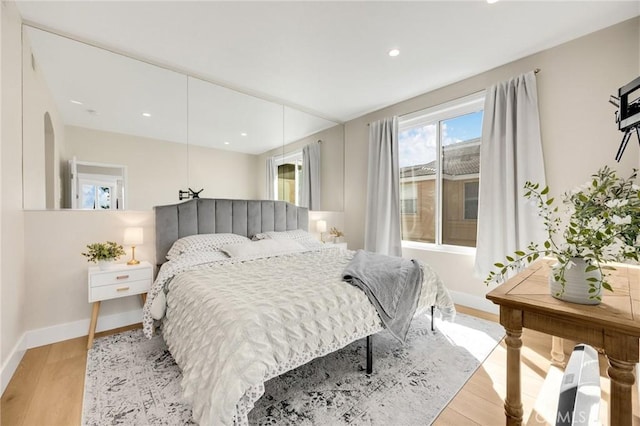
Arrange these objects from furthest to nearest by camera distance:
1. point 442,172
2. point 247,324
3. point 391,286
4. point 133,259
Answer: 1. point 442,172
2. point 133,259
3. point 391,286
4. point 247,324

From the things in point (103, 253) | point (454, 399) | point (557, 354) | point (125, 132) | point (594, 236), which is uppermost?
point (125, 132)

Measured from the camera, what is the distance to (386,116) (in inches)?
167

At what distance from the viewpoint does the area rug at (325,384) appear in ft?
5.21

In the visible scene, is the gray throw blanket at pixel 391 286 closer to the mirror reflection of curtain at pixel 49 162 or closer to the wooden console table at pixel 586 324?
the wooden console table at pixel 586 324

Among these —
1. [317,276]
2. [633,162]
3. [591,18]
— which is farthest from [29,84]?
[633,162]

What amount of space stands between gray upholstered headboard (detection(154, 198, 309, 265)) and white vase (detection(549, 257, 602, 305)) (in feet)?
10.3

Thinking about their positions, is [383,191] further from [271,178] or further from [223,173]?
[223,173]

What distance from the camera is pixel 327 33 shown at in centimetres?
247

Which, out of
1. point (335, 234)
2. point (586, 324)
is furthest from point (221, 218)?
point (586, 324)

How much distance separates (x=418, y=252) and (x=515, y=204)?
136cm

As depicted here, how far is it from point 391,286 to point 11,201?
292 centimetres

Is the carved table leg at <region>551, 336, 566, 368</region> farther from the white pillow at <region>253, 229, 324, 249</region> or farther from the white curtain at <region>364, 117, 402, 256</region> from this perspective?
the white pillow at <region>253, 229, 324, 249</region>

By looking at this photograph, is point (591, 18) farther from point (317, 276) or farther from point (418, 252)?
point (317, 276)

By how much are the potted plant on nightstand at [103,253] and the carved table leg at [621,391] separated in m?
3.34
